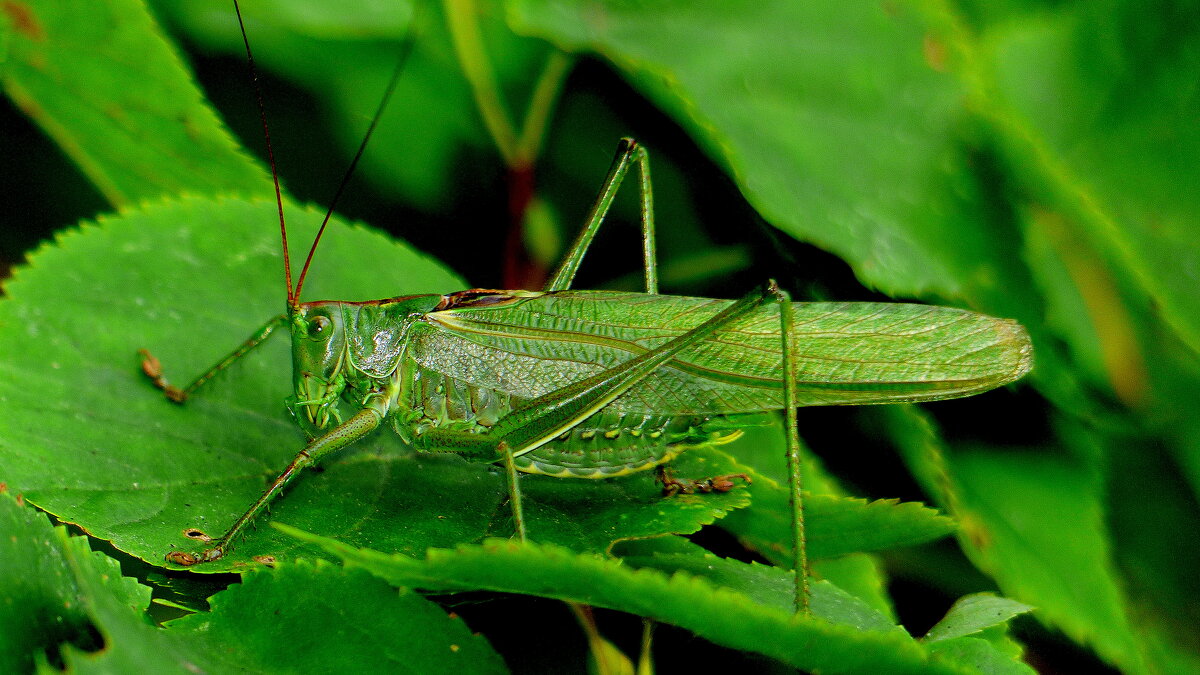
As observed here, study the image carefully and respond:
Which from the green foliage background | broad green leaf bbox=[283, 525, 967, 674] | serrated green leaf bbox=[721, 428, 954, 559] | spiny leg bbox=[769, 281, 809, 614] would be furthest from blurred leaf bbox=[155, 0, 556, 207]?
broad green leaf bbox=[283, 525, 967, 674]

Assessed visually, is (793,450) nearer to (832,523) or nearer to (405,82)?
(832,523)

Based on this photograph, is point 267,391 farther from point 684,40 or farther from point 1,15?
point 684,40

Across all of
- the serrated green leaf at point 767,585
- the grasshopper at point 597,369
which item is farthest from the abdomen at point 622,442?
the serrated green leaf at point 767,585

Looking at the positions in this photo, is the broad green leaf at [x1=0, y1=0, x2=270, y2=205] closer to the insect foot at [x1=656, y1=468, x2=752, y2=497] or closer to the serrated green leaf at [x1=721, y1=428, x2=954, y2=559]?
the insect foot at [x1=656, y1=468, x2=752, y2=497]

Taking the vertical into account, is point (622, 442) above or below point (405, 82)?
below

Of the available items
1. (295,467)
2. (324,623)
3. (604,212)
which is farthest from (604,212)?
(324,623)

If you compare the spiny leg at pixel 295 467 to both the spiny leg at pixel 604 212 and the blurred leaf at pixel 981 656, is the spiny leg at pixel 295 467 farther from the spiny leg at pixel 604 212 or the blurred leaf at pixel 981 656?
the blurred leaf at pixel 981 656

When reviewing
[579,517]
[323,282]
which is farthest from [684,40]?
[579,517]
